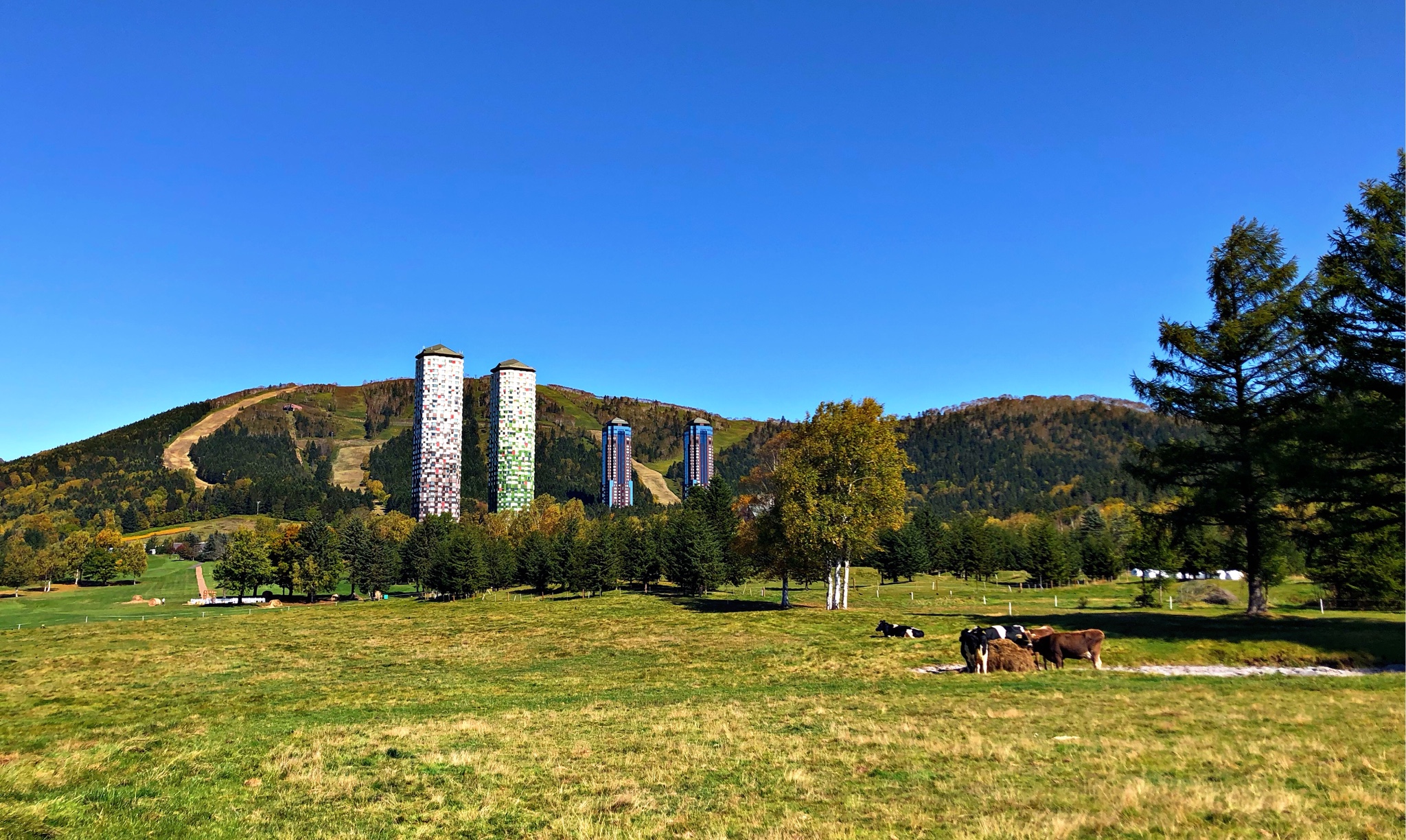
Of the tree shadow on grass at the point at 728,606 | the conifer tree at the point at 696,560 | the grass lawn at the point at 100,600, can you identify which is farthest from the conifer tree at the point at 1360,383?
the grass lawn at the point at 100,600

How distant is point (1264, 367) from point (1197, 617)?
11648 millimetres

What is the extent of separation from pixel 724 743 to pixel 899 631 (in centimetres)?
2004

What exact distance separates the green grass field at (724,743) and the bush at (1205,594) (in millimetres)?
29501

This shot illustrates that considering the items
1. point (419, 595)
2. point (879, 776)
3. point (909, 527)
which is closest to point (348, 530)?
point (419, 595)

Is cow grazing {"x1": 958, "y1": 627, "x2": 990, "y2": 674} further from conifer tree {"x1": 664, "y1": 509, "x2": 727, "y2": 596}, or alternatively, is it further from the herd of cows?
conifer tree {"x1": 664, "y1": 509, "x2": 727, "y2": 596}

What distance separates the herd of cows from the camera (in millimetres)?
26234

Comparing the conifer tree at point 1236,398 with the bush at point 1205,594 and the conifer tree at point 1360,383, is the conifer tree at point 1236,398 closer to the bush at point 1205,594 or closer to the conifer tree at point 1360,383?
the conifer tree at point 1360,383

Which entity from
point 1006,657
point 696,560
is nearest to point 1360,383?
point 1006,657

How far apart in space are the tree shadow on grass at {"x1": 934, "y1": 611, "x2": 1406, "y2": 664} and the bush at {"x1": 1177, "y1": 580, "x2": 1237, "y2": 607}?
27.4m

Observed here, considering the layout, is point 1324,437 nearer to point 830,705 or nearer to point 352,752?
point 830,705

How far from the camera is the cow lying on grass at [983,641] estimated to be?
86.0 ft

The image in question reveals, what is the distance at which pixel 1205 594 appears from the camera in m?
62.2

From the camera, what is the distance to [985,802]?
10594 mm

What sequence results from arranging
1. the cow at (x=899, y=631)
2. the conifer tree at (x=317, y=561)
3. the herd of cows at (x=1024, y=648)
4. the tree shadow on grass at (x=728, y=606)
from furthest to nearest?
the conifer tree at (x=317, y=561) → the tree shadow on grass at (x=728, y=606) → the cow at (x=899, y=631) → the herd of cows at (x=1024, y=648)
